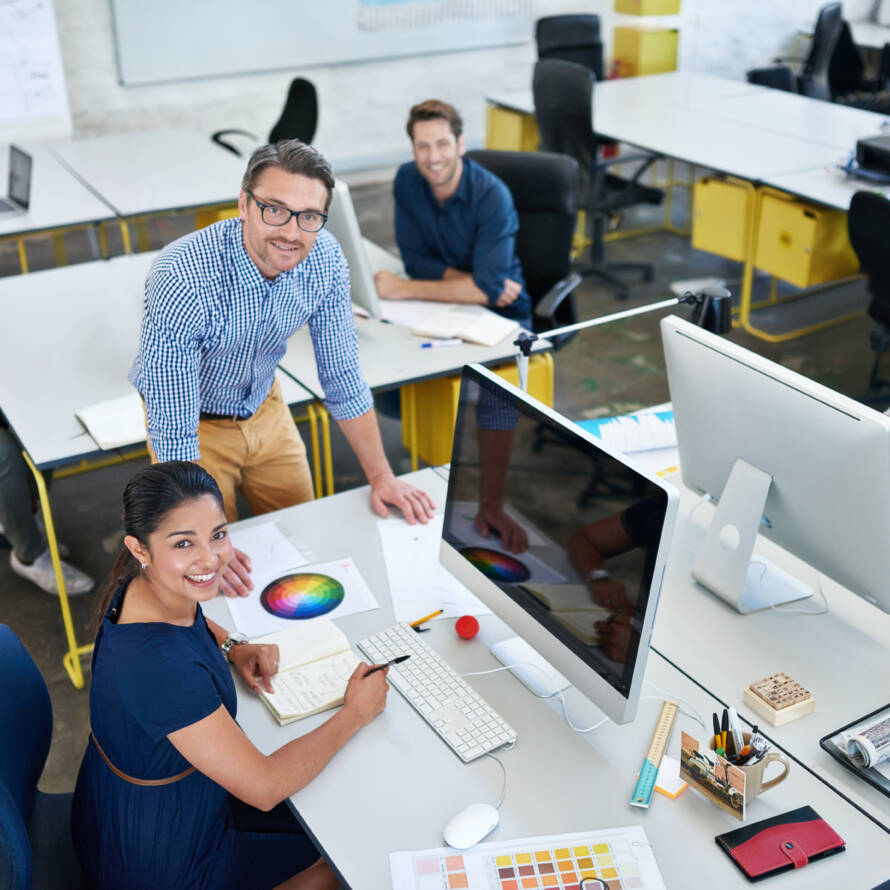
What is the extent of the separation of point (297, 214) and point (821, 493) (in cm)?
111

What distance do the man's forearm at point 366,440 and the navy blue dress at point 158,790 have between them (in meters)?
0.79

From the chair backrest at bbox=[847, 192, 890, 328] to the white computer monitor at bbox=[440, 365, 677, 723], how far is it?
8.13 feet

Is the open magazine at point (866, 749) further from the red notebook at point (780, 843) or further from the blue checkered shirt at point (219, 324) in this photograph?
the blue checkered shirt at point (219, 324)

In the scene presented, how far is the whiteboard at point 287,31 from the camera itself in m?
6.38

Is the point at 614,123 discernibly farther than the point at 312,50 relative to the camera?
No

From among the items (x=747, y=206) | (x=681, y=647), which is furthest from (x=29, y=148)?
(x=681, y=647)

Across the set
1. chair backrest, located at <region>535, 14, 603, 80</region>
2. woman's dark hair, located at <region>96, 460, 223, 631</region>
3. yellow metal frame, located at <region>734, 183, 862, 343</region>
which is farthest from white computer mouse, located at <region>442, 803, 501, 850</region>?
chair backrest, located at <region>535, 14, 603, 80</region>

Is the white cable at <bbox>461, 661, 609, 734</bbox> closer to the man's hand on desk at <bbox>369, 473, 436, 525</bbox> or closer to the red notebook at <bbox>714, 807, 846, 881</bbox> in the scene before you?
the red notebook at <bbox>714, 807, 846, 881</bbox>

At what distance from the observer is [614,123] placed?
18.1ft

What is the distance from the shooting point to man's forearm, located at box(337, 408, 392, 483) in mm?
2428

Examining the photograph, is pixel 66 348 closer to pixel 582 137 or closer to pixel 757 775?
pixel 757 775

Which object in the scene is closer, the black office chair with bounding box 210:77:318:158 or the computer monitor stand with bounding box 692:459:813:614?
the computer monitor stand with bounding box 692:459:813:614

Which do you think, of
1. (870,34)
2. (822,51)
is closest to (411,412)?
(822,51)

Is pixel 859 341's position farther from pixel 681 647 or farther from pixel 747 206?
pixel 681 647
